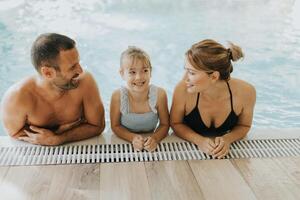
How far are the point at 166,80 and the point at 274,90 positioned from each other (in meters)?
1.52

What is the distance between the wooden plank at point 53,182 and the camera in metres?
1.87

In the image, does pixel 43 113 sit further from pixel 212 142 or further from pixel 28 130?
pixel 212 142

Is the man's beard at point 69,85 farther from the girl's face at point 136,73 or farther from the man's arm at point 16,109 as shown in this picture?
the girl's face at point 136,73

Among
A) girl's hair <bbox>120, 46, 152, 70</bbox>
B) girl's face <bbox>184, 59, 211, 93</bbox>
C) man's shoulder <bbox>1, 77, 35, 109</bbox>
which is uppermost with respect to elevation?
girl's hair <bbox>120, 46, 152, 70</bbox>

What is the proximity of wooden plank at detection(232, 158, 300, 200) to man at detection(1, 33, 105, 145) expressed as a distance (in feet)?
3.07

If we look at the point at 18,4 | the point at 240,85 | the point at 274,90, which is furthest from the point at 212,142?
the point at 18,4

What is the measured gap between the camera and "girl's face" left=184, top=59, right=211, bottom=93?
7.26 ft

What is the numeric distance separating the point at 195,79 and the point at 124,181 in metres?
0.71

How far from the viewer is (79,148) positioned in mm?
2295

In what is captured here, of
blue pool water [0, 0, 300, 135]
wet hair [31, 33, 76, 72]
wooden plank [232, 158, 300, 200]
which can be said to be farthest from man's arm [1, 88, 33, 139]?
blue pool water [0, 0, 300, 135]

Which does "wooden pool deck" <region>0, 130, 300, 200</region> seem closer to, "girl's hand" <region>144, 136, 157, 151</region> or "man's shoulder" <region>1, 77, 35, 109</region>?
"girl's hand" <region>144, 136, 157, 151</region>

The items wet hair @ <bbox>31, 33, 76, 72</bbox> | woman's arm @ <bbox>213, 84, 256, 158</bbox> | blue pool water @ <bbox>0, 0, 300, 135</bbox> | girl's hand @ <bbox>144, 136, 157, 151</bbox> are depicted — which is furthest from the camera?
blue pool water @ <bbox>0, 0, 300, 135</bbox>

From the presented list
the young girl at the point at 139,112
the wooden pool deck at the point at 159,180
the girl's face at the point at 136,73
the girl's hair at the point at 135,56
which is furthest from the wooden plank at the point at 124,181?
the girl's hair at the point at 135,56

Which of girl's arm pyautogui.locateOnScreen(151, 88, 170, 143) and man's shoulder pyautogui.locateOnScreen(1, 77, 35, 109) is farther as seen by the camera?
girl's arm pyautogui.locateOnScreen(151, 88, 170, 143)
